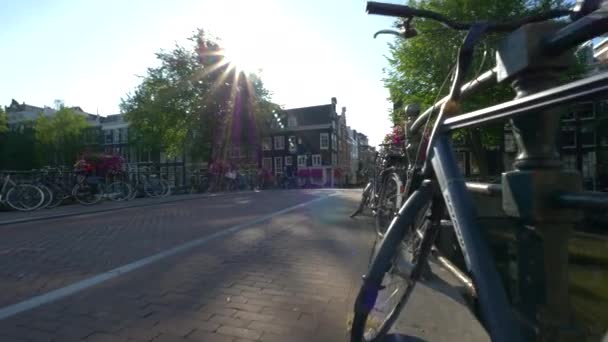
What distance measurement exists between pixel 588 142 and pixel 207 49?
26340mm

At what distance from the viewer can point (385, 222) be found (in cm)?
391

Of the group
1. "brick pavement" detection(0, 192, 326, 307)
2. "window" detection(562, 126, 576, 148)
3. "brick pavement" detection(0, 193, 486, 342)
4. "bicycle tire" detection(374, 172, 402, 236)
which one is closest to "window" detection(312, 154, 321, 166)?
"brick pavement" detection(0, 192, 326, 307)

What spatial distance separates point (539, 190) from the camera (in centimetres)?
96

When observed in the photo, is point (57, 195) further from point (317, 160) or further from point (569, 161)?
point (317, 160)

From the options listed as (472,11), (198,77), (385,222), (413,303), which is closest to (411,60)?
(472,11)

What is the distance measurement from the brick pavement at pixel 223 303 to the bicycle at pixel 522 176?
0.95m

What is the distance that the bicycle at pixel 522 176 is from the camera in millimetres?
812

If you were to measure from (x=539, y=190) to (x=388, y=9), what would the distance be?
2.67 ft

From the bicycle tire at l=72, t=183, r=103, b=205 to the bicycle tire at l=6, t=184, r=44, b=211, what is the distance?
124 centimetres

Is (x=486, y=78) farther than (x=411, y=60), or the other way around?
Result: (x=411, y=60)

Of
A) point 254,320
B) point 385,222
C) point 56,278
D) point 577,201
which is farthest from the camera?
point 385,222

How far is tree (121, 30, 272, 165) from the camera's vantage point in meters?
24.0

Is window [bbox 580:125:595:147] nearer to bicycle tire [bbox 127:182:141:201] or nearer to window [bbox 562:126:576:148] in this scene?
window [bbox 562:126:576:148]

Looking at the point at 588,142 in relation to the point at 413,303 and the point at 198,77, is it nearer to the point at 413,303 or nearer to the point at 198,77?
the point at 413,303
